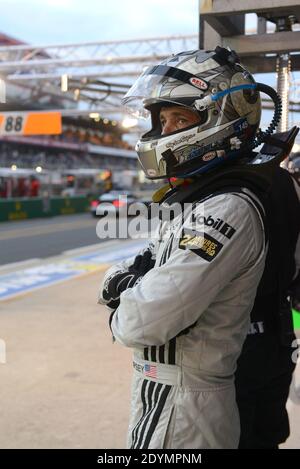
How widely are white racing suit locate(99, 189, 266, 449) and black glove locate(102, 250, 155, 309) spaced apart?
0.44 ft

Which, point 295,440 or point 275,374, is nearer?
point 275,374

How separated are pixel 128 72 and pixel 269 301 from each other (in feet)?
59.8

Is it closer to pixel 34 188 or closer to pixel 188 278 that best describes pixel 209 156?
pixel 188 278

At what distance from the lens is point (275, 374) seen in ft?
6.51

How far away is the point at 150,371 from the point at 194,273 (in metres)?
0.37

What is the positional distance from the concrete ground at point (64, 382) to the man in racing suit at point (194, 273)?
1861 mm

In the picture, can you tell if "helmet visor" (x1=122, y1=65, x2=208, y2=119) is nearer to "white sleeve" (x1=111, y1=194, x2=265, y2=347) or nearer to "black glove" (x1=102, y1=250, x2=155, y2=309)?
"white sleeve" (x1=111, y1=194, x2=265, y2=347)

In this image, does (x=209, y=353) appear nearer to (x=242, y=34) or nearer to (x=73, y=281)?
(x=242, y=34)

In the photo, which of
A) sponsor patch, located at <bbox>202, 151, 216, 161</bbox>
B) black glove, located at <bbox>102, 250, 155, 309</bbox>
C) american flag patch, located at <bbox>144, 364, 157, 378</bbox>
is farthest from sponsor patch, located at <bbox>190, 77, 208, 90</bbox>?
american flag patch, located at <bbox>144, 364, 157, 378</bbox>

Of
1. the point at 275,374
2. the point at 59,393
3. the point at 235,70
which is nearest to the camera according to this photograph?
the point at 235,70

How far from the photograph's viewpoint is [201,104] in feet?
5.76

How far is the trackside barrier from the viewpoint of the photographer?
2433 centimetres

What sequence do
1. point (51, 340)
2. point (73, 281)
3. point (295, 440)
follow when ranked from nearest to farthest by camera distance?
1. point (295, 440)
2. point (51, 340)
3. point (73, 281)

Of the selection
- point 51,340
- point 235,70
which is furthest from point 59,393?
point 235,70
